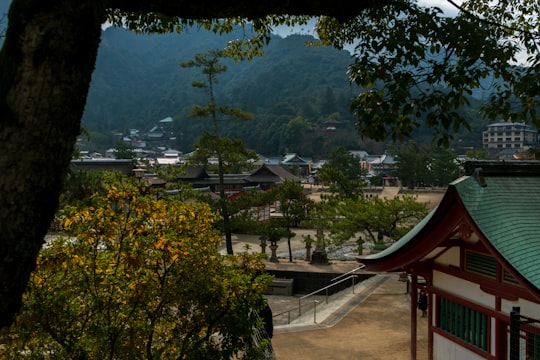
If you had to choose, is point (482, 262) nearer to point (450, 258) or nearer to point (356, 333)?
point (450, 258)

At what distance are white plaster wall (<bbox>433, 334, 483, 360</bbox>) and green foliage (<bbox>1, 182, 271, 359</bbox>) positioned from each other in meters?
3.53

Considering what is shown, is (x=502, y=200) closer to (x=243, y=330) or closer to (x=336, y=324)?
(x=243, y=330)

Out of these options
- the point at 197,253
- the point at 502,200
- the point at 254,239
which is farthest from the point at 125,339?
the point at 254,239

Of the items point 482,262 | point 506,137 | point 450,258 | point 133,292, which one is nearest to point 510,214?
point 482,262

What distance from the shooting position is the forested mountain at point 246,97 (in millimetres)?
100688

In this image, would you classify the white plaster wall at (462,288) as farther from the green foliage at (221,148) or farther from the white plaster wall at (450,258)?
the green foliage at (221,148)

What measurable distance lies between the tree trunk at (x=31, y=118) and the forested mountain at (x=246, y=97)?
90.7 metres

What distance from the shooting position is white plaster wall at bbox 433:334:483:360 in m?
6.62

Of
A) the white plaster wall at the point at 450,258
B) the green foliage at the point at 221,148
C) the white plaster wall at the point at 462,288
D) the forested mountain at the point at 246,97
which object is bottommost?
the white plaster wall at the point at 462,288

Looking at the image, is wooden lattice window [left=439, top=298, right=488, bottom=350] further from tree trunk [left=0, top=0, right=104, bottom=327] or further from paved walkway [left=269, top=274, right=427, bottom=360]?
tree trunk [left=0, top=0, right=104, bottom=327]

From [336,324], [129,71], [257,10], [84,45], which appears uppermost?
[129,71]

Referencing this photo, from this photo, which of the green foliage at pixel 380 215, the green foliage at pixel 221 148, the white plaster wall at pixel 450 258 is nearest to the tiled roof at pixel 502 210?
the white plaster wall at pixel 450 258

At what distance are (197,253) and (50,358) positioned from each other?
5.05 feet

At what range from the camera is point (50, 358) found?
163 inches
